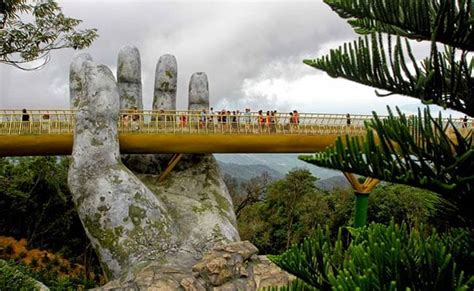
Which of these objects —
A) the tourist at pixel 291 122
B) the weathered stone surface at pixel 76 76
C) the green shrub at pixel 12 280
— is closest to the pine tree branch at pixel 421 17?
the green shrub at pixel 12 280

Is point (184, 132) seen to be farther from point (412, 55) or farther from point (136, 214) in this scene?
point (412, 55)

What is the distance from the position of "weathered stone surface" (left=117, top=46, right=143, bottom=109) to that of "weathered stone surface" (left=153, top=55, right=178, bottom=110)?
2.07ft

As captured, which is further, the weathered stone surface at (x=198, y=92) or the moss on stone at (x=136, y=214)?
the weathered stone surface at (x=198, y=92)

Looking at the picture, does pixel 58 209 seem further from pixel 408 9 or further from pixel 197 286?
pixel 408 9

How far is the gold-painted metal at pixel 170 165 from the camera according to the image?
44.9 ft

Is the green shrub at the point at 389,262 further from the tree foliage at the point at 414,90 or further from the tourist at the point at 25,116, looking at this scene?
the tourist at the point at 25,116

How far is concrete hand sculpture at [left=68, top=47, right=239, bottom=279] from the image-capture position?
426 inches

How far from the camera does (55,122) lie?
41.0ft

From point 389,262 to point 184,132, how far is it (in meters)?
10.7

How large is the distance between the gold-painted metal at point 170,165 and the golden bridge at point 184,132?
70 centimetres

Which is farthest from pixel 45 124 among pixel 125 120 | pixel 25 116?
pixel 125 120

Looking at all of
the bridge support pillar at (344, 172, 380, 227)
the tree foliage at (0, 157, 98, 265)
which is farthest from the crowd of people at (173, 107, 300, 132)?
the tree foliage at (0, 157, 98, 265)

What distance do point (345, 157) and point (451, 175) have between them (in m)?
0.72

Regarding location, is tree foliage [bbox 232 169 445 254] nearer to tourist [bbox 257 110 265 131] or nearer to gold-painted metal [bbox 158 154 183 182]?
tourist [bbox 257 110 265 131]
